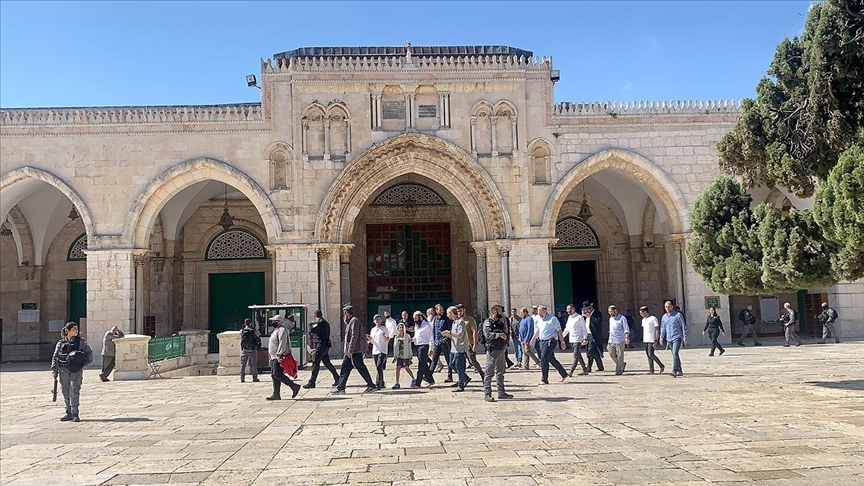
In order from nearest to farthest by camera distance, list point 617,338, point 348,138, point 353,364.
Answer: point 353,364 < point 617,338 < point 348,138

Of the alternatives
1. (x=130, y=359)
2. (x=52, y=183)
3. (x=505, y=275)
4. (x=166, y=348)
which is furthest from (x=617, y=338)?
(x=52, y=183)

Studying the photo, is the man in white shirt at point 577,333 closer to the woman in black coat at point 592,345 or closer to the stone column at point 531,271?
the woman in black coat at point 592,345

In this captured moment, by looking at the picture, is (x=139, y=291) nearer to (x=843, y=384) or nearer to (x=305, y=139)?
(x=305, y=139)

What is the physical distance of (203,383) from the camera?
12312 millimetres

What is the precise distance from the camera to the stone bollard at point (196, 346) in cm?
1597

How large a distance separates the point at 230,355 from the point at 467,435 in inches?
339

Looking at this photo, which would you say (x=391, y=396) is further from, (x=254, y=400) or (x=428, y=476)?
(x=428, y=476)

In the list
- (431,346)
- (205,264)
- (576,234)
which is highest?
(576,234)

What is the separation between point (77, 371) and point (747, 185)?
30.0 feet

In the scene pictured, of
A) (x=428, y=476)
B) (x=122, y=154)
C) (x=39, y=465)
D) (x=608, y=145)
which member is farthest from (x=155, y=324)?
(x=428, y=476)

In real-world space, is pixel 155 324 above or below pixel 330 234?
below

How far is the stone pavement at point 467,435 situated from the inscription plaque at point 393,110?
8.44 meters

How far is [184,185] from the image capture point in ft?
56.6

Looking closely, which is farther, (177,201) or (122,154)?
(177,201)
